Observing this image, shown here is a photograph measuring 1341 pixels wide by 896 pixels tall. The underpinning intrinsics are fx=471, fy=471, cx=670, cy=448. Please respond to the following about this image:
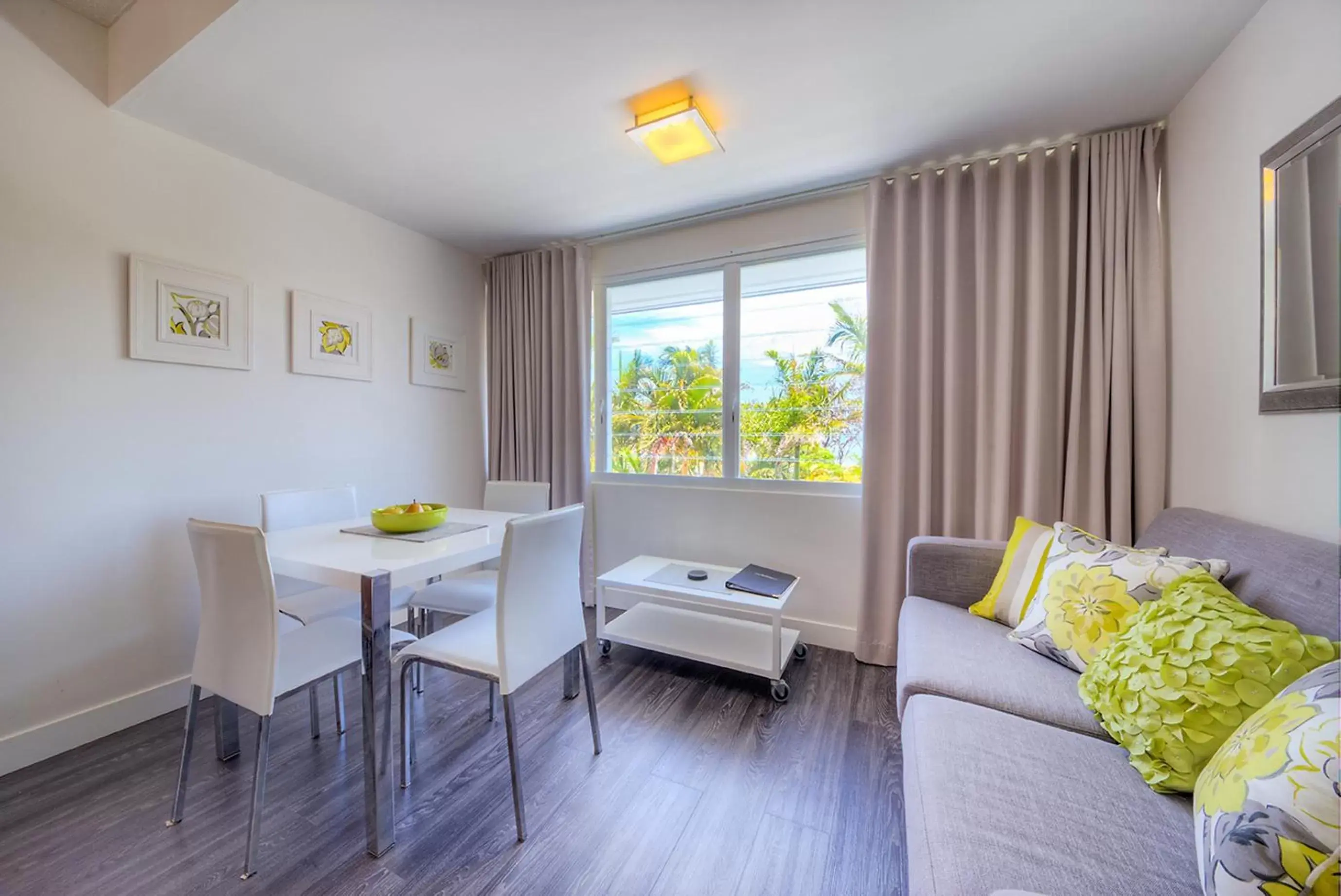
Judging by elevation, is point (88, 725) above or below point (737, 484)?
below

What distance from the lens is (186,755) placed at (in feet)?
4.41

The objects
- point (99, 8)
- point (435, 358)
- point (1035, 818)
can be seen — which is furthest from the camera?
point (435, 358)

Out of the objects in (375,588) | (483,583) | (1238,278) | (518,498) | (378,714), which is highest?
(1238,278)

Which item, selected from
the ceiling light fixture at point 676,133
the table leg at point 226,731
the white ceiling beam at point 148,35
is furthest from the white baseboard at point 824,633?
the white ceiling beam at point 148,35

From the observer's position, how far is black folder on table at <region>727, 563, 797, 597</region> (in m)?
2.10

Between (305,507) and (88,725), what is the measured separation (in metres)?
0.98

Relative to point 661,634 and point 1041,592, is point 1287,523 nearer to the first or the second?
point 1041,592

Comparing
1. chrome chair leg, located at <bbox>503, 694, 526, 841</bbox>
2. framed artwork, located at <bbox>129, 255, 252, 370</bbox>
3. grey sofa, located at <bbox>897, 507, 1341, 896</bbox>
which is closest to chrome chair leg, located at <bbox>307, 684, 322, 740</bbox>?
chrome chair leg, located at <bbox>503, 694, 526, 841</bbox>

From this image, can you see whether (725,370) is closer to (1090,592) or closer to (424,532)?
(424,532)

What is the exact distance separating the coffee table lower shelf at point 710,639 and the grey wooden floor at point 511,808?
0.52 ft

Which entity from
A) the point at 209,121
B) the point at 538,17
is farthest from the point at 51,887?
the point at 538,17

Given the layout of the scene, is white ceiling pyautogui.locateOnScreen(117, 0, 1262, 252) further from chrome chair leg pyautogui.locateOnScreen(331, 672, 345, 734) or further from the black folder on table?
chrome chair leg pyautogui.locateOnScreen(331, 672, 345, 734)

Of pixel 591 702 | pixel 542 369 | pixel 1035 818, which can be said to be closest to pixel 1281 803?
pixel 1035 818

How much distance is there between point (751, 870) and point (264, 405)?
8.80ft
